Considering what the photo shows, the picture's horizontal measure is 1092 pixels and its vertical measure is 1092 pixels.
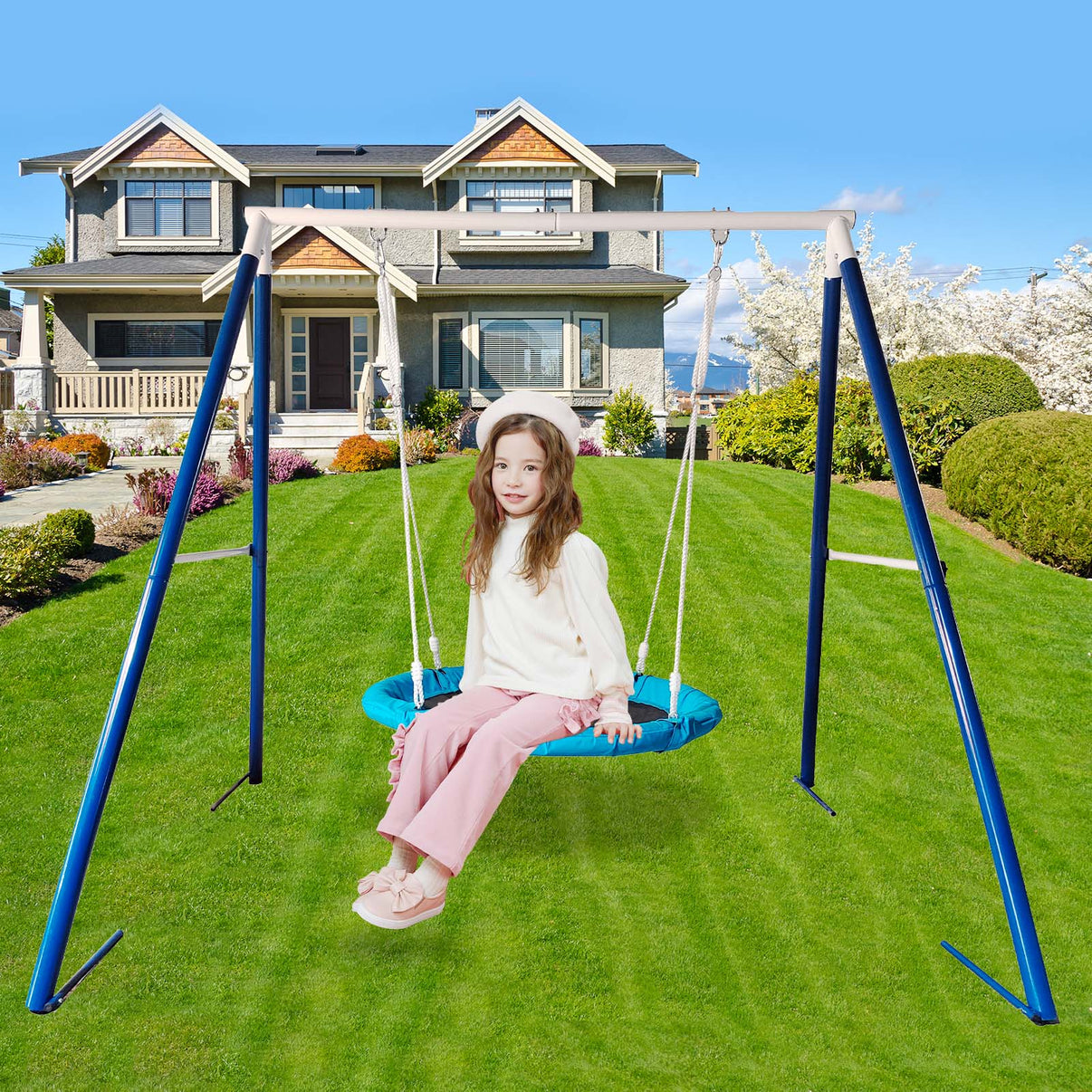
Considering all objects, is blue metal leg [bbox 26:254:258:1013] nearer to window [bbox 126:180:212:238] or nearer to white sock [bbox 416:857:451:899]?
white sock [bbox 416:857:451:899]

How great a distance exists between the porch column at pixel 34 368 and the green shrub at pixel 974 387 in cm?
1497

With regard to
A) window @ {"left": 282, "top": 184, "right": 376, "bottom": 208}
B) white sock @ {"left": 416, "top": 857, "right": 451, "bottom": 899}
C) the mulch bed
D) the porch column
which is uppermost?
window @ {"left": 282, "top": 184, "right": 376, "bottom": 208}

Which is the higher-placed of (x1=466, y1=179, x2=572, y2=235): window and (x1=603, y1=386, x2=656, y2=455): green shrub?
(x1=466, y1=179, x2=572, y2=235): window

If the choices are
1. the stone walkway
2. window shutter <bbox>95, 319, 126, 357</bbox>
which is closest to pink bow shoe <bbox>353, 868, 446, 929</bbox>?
the stone walkway

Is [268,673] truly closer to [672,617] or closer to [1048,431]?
[672,617]

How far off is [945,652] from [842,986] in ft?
5.23

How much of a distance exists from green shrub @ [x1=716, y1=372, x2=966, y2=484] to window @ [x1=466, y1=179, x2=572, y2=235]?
22.8ft

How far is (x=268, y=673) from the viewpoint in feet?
24.3

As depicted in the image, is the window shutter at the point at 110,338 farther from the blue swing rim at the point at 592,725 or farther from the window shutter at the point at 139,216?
the blue swing rim at the point at 592,725

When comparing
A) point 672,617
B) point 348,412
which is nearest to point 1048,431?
point 672,617

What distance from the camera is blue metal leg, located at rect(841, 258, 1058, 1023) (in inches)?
116

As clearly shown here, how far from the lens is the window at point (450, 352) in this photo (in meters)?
20.9

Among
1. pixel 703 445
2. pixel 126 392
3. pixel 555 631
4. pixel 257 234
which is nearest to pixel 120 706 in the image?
pixel 555 631

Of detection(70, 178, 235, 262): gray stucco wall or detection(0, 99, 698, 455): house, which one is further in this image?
detection(70, 178, 235, 262): gray stucco wall
